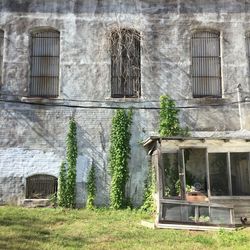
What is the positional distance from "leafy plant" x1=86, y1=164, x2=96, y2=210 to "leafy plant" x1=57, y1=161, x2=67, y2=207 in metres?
0.86

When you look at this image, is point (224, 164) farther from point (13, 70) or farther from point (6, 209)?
point (13, 70)

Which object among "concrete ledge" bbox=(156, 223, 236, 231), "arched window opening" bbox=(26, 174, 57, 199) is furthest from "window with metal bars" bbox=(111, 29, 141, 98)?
"concrete ledge" bbox=(156, 223, 236, 231)

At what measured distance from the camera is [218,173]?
1477 centimetres

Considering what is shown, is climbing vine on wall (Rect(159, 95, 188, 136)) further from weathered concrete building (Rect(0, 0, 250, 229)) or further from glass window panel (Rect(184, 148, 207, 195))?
glass window panel (Rect(184, 148, 207, 195))

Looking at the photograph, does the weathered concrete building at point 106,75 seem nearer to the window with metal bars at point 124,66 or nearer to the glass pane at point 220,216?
the window with metal bars at point 124,66

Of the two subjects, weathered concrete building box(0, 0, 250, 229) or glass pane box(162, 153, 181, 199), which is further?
weathered concrete building box(0, 0, 250, 229)

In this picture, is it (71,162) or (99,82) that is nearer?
(71,162)

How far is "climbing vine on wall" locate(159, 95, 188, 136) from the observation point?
55.9 ft

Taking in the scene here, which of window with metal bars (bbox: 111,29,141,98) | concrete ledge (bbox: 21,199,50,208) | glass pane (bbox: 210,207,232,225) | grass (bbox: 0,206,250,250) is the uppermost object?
window with metal bars (bbox: 111,29,141,98)

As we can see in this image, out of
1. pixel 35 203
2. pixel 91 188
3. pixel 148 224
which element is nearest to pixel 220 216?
pixel 148 224

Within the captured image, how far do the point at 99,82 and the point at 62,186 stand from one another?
4.25m

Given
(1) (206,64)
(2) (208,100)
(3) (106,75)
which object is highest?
(1) (206,64)

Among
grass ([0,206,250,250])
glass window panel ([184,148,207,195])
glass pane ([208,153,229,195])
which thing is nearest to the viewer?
grass ([0,206,250,250])

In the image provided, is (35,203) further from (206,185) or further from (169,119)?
(206,185)
